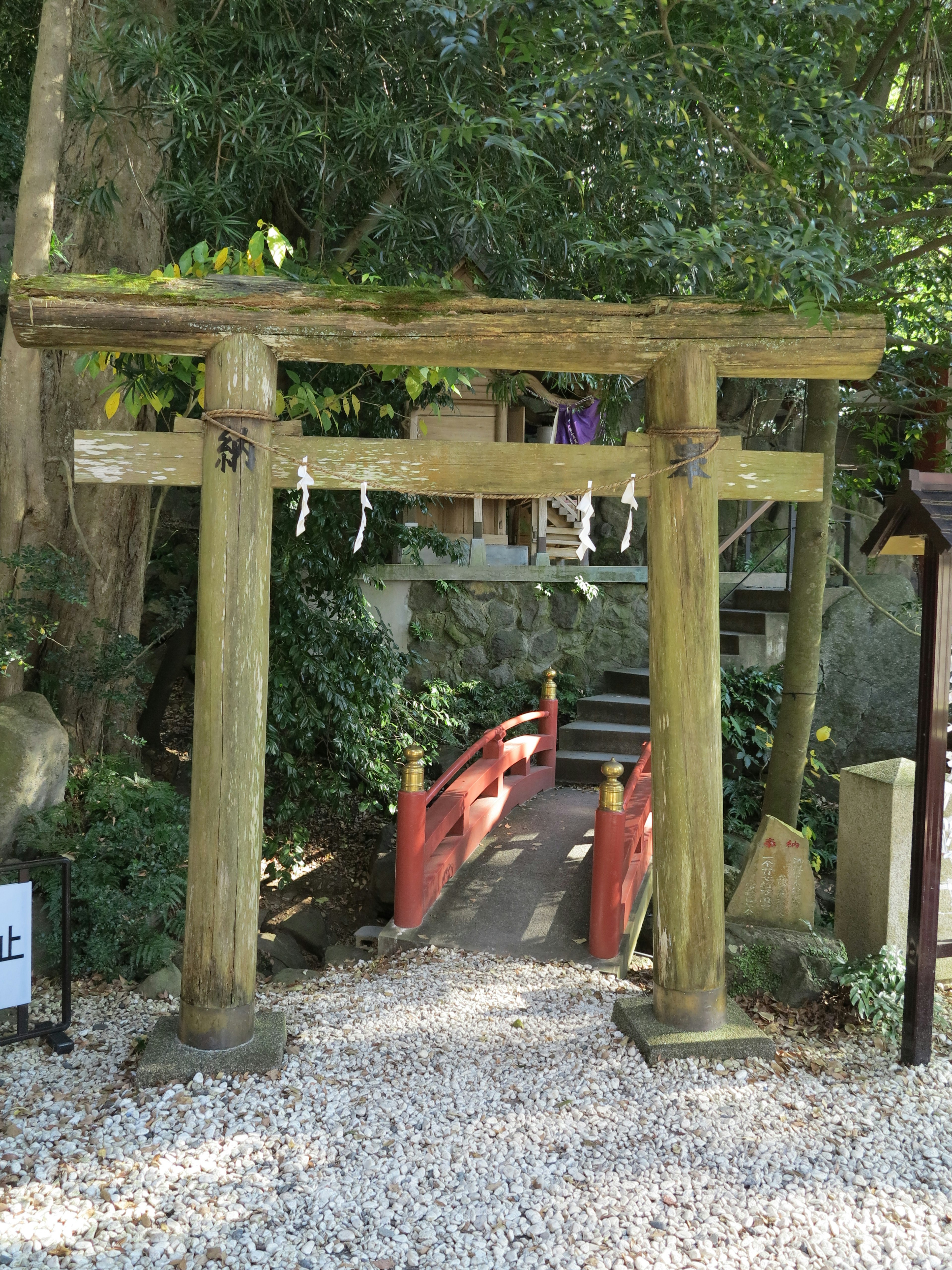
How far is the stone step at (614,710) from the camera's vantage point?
30.6 ft

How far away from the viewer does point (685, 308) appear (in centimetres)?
367

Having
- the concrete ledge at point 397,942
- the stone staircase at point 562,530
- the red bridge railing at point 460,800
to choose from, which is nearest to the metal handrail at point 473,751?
the red bridge railing at point 460,800

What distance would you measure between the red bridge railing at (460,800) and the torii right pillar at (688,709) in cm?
200

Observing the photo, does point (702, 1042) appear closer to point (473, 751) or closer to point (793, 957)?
point (793, 957)

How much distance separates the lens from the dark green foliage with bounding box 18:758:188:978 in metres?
4.67

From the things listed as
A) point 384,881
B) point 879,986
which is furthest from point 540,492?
point 384,881

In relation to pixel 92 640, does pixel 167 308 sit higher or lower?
higher

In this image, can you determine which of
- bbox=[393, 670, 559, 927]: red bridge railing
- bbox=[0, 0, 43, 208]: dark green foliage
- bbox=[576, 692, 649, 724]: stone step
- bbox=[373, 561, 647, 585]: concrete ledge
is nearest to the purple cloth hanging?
bbox=[373, 561, 647, 585]: concrete ledge

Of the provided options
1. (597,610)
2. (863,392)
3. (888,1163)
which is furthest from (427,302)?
(863,392)

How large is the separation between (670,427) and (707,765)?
136 centimetres

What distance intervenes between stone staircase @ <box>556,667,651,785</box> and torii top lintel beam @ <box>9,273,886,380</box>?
4.83 meters

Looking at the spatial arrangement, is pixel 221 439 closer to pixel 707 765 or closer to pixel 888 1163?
pixel 707 765

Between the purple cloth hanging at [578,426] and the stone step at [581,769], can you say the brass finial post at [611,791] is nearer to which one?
the stone step at [581,769]

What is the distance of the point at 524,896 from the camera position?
19.6 ft
